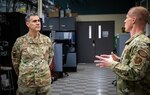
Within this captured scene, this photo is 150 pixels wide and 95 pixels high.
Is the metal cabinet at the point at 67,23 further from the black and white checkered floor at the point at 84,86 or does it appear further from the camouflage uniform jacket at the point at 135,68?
the camouflage uniform jacket at the point at 135,68

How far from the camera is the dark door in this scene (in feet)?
43.1

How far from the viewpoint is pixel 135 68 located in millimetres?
2189

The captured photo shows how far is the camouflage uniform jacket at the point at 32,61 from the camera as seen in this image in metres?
3.14

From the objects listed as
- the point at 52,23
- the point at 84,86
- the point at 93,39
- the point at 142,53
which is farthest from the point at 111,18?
the point at 142,53

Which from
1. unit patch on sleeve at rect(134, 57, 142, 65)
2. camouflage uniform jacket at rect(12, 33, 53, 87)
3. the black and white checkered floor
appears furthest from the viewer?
the black and white checkered floor

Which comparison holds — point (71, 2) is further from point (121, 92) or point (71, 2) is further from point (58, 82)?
point (121, 92)

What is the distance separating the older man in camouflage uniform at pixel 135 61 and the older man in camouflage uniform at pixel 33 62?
98 centimetres

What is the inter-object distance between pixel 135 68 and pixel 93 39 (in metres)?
11.1

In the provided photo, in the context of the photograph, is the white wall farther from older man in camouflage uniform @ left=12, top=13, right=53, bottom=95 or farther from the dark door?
older man in camouflage uniform @ left=12, top=13, right=53, bottom=95

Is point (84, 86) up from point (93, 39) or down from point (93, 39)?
down

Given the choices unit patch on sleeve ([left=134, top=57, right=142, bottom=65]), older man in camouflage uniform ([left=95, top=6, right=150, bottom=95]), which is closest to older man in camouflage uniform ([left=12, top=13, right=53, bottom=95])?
older man in camouflage uniform ([left=95, top=6, right=150, bottom=95])

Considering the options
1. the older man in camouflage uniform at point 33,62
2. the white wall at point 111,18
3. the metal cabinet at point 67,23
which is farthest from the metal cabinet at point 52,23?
the older man in camouflage uniform at point 33,62

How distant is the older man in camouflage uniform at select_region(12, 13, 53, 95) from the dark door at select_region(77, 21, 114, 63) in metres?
9.91

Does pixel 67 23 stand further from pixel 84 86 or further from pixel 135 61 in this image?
pixel 135 61
